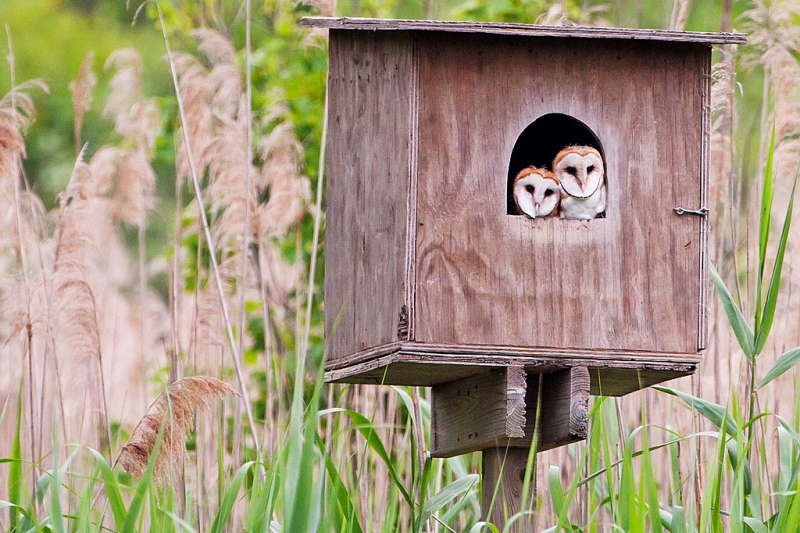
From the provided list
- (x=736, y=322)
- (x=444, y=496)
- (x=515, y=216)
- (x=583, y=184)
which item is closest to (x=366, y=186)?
(x=515, y=216)

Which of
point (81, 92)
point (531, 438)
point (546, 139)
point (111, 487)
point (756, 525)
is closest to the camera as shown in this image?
point (111, 487)

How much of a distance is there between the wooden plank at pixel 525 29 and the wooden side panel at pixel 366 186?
0.26 ft

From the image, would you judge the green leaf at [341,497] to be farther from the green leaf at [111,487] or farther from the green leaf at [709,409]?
the green leaf at [709,409]

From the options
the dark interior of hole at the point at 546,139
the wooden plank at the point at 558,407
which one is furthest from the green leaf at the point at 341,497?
the dark interior of hole at the point at 546,139

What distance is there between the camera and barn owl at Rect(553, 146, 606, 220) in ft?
10.1

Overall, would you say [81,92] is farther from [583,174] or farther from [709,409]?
[709,409]

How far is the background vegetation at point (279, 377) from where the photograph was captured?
105 inches

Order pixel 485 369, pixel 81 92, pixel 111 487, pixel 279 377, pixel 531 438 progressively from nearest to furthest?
pixel 111 487 < pixel 485 369 < pixel 531 438 < pixel 81 92 < pixel 279 377

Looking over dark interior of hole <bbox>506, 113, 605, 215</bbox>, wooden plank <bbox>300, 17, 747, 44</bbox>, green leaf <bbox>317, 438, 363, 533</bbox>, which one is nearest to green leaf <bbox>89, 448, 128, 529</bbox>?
green leaf <bbox>317, 438, 363, 533</bbox>

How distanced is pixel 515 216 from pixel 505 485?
0.65 metres

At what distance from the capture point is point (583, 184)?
10.1ft

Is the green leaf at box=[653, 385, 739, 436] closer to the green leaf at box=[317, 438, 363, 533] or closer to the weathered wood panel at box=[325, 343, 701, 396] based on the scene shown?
the weathered wood panel at box=[325, 343, 701, 396]

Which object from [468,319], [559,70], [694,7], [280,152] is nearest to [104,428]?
[280,152]

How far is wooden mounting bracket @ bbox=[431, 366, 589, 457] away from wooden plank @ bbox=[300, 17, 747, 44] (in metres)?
0.80
